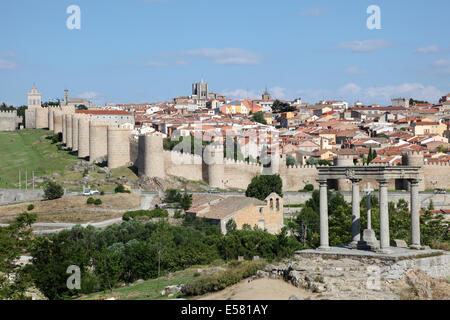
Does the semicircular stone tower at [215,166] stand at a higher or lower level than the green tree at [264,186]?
higher

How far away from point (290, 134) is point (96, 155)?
28.9 m

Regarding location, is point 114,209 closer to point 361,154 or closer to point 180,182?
point 180,182

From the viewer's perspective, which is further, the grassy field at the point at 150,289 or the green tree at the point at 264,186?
the green tree at the point at 264,186

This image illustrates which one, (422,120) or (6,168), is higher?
(422,120)

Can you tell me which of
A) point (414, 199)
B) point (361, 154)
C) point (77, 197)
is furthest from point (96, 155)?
point (414, 199)

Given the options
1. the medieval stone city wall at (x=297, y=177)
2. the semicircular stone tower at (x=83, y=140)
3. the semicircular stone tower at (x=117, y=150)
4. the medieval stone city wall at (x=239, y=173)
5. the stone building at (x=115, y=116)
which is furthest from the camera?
the stone building at (x=115, y=116)

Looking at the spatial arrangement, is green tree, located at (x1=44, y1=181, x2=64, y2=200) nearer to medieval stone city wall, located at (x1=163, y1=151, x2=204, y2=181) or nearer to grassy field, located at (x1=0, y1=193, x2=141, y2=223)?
grassy field, located at (x1=0, y1=193, x2=141, y2=223)

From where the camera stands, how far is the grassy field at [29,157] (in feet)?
167

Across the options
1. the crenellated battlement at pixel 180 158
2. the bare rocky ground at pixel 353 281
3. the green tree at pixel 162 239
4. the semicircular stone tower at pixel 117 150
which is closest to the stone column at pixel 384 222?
the bare rocky ground at pixel 353 281

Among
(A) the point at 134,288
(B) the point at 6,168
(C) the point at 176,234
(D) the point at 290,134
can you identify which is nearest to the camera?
(A) the point at 134,288

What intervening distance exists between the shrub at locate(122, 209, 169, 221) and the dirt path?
2237 cm

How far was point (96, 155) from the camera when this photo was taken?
2019 inches

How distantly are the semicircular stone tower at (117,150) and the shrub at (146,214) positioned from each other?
11338 mm

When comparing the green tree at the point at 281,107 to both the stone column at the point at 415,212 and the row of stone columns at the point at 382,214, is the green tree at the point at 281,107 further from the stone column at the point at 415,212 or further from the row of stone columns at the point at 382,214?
the stone column at the point at 415,212
